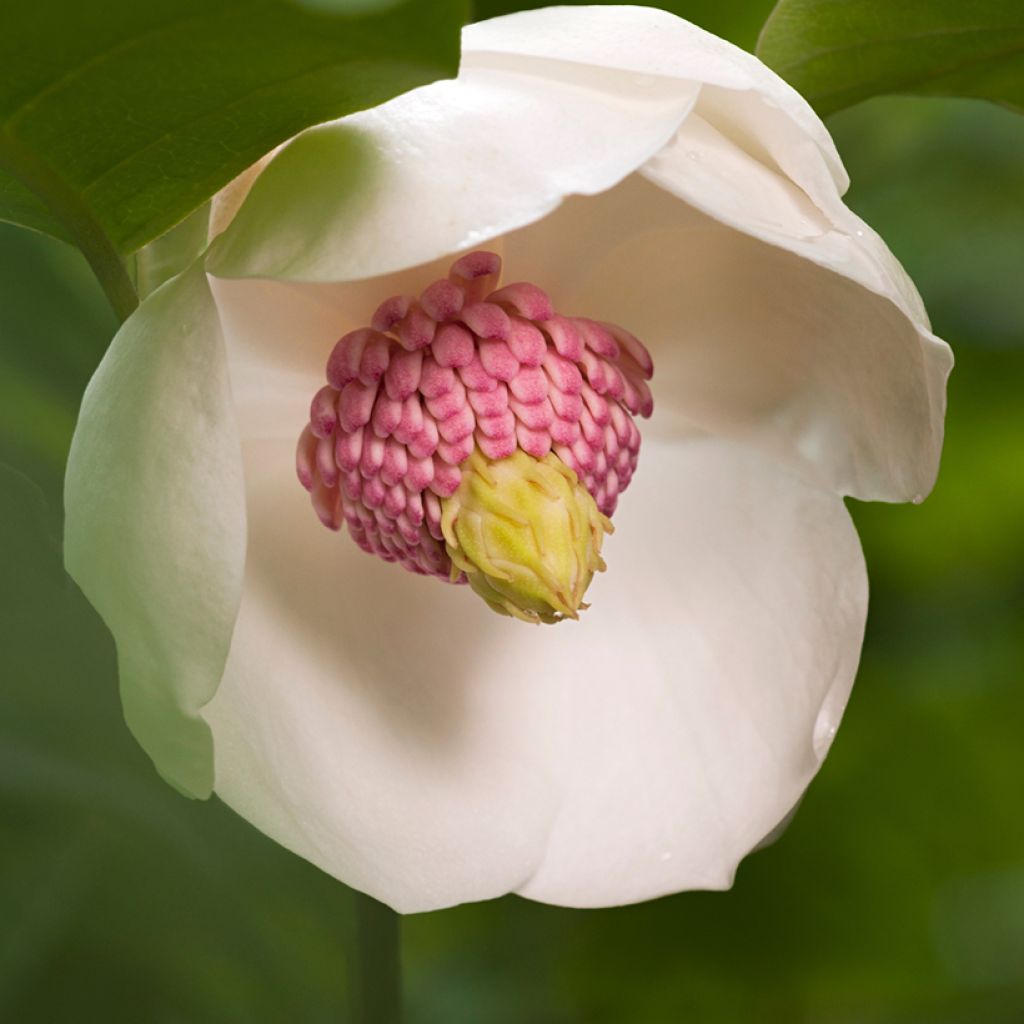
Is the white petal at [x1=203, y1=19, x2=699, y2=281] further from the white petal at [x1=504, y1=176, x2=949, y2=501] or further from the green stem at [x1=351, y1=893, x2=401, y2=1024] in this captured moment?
the green stem at [x1=351, y1=893, x2=401, y2=1024]

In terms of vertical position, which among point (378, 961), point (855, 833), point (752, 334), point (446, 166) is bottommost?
point (855, 833)

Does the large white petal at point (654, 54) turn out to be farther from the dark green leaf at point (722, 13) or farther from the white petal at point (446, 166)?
the dark green leaf at point (722, 13)

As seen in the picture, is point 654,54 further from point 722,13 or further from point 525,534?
point 722,13

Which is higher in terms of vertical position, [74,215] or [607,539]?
[74,215]

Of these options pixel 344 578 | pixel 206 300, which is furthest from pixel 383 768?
pixel 206 300

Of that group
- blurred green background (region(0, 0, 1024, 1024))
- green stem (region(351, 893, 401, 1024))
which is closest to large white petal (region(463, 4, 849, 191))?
green stem (region(351, 893, 401, 1024))

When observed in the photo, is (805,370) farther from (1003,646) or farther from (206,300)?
(1003,646)

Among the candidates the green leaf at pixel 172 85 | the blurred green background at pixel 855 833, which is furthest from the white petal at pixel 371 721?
the blurred green background at pixel 855 833

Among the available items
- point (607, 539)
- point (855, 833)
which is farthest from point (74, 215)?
point (855, 833)
